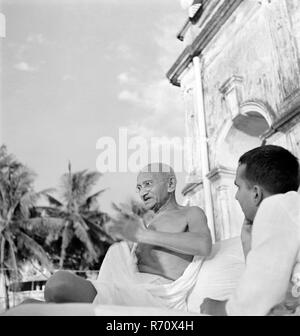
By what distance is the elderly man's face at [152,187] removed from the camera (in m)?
1.79

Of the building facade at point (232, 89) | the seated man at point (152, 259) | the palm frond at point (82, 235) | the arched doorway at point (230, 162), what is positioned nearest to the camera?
the seated man at point (152, 259)

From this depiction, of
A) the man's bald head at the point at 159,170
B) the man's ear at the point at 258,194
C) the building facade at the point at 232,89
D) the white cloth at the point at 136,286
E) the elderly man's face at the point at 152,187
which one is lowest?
the white cloth at the point at 136,286

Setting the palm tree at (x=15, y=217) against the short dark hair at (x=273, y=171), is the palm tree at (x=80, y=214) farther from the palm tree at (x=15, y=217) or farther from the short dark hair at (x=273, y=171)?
the short dark hair at (x=273, y=171)

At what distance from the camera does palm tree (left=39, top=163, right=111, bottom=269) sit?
1450cm

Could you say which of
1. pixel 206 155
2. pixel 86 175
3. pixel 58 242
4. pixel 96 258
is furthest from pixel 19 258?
pixel 206 155

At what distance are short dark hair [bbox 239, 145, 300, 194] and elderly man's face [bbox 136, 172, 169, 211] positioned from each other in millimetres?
682

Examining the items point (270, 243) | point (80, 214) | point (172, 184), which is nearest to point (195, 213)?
point (172, 184)

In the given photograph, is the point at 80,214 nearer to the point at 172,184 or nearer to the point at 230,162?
the point at 230,162

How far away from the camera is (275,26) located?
15.6ft

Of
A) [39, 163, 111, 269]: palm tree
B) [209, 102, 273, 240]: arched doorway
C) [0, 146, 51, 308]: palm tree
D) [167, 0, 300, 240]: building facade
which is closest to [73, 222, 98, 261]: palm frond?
[39, 163, 111, 269]: palm tree

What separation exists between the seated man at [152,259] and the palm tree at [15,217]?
470 inches

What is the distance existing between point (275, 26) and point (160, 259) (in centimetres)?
408

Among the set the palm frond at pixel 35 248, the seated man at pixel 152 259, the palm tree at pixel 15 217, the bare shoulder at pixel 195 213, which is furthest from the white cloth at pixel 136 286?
the palm frond at pixel 35 248

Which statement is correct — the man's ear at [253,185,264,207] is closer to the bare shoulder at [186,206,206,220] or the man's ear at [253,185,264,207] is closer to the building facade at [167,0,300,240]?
the bare shoulder at [186,206,206,220]
